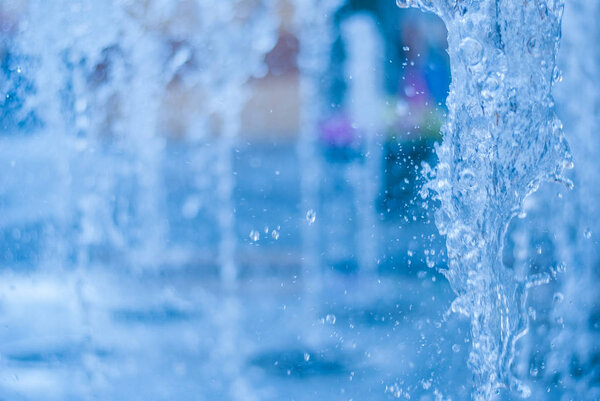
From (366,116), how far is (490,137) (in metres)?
0.94

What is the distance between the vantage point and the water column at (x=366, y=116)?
1.85 metres

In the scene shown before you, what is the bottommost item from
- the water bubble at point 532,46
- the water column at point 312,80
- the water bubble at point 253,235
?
the water bubble at point 532,46

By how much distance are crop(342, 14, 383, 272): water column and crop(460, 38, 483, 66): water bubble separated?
721 millimetres

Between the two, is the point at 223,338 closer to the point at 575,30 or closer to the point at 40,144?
the point at 40,144

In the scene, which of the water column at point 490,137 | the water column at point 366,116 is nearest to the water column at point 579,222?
the water column at point 490,137

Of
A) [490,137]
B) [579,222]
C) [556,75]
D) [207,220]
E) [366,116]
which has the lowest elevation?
[490,137]

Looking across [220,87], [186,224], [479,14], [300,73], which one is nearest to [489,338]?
Answer: [479,14]

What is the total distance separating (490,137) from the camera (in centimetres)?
112

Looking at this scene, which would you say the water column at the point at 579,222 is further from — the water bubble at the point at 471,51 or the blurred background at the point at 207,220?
the water bubble at the point at 471,51

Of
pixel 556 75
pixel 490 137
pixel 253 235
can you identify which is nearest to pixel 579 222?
pixel 556 75

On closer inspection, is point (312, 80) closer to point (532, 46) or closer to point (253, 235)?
point (253, 235)

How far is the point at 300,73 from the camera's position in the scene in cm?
303

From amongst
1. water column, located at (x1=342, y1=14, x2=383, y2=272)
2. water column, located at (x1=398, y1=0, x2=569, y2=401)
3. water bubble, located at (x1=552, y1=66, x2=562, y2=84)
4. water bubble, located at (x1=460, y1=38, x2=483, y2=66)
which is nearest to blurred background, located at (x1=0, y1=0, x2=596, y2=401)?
water column, located at (x1=342, y1=14, x2=383, y2=272)

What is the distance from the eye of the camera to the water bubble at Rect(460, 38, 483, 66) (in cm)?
109
